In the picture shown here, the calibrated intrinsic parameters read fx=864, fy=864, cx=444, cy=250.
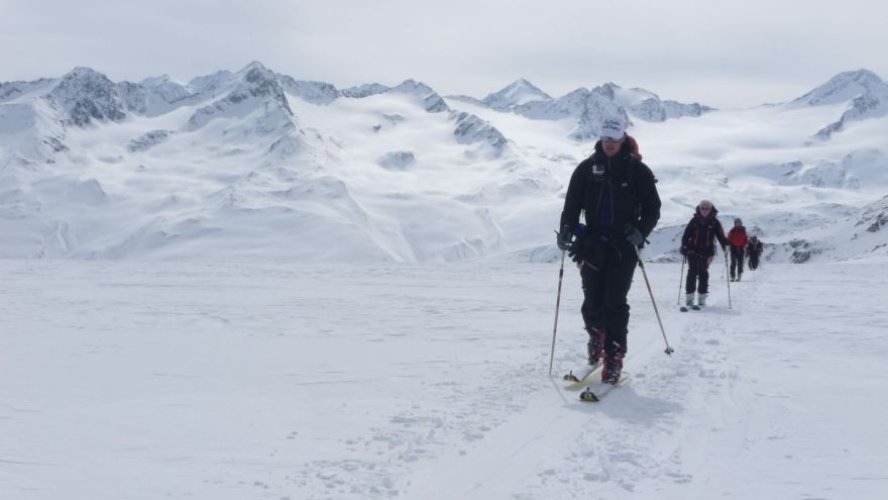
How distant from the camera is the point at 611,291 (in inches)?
341

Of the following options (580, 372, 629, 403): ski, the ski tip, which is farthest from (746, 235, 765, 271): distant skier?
the ski tip

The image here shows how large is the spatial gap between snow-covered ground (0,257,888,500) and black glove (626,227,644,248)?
1.42m

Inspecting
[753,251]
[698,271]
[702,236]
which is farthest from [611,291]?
[753,251]

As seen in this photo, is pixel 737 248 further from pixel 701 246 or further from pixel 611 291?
pixel 611 291

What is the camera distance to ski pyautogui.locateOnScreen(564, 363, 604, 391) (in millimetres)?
8352

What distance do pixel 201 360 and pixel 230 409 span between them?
7.95 ft

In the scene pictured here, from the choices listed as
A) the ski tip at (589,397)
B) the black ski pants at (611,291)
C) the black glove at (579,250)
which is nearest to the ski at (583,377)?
the black ski pants at (611,291)

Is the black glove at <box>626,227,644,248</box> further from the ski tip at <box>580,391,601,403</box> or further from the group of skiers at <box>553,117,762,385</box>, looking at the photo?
the ski tip at <box>580,391,601,403</box>

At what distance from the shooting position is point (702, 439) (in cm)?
A: 644

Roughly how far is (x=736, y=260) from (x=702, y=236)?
1006 cm

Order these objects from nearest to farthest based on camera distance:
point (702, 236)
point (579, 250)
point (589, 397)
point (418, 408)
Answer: point (418, 408) → point (589, 397) → point (579, 250) → point (702, 236)

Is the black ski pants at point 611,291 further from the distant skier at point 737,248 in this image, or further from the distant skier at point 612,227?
the distant skier at point 737,248

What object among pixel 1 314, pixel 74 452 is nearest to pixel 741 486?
pixel 74 452

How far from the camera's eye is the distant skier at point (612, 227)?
28.1 ft
